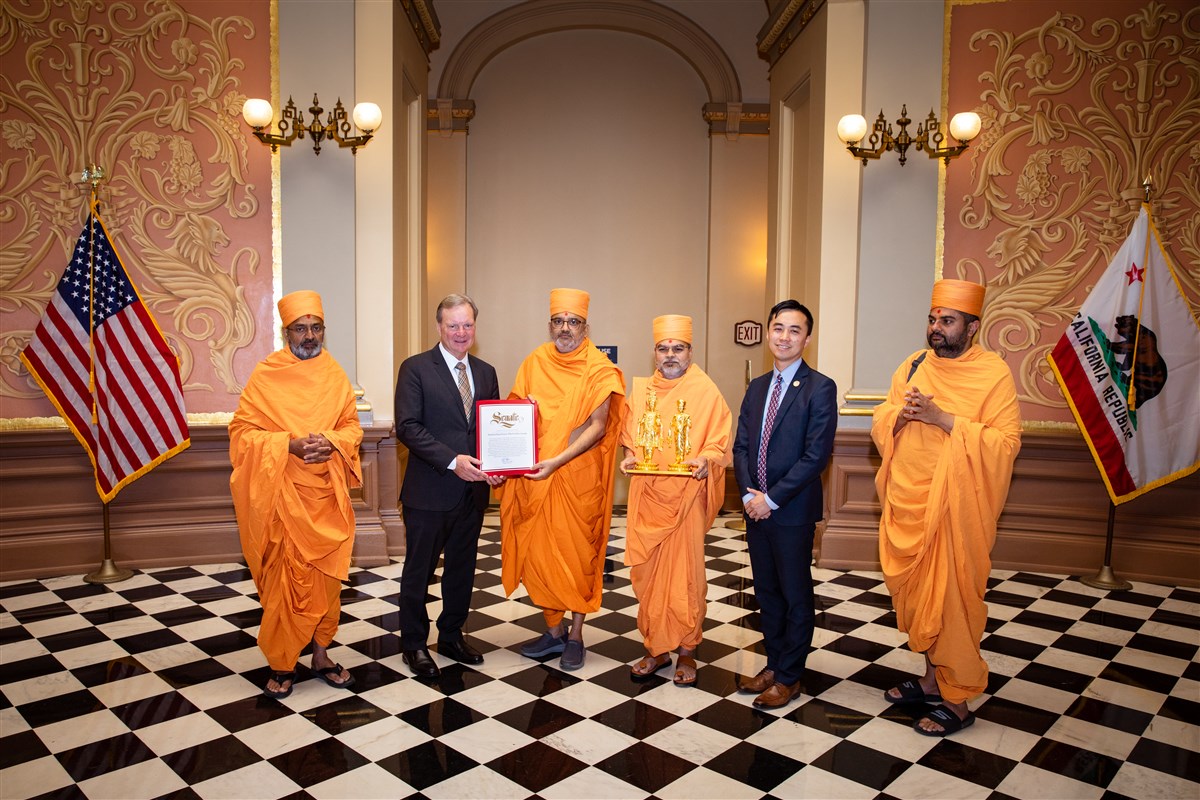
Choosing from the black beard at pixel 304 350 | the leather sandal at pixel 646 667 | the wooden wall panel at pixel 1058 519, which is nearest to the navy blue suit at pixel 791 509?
the leather sandal at pixel 646 667

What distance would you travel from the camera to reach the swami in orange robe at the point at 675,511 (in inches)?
154

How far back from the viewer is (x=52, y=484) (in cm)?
573

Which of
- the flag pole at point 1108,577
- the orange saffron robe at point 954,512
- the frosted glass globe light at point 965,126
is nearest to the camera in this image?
the orange saffron robe at point 954,512

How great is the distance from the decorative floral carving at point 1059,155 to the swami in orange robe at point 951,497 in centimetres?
291

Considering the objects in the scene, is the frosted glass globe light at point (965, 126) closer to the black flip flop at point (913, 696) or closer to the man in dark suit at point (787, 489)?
the man in dark suit at point (787, 489)

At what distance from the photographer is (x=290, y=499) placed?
3.74 meters

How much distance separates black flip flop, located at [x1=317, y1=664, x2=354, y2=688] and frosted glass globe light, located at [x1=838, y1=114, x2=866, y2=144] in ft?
15.3

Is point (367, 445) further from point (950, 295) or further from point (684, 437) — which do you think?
point (950, 295)

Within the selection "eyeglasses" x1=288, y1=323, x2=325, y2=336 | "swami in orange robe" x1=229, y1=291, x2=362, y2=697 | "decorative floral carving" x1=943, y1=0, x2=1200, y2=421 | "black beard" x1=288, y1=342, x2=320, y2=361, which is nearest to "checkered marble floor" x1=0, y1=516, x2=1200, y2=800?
"swami in orange robe" x1=229, y1=291, x2=362, y2=697

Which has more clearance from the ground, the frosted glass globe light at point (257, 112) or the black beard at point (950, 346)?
the frosted glass globe light at point (257, 112)

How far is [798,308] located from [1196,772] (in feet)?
8.03

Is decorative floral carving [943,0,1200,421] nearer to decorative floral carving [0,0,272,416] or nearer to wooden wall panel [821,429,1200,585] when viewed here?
wooden wall panel [821,429,1200,585]

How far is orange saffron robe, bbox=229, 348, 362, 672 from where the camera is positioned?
3.72 metres

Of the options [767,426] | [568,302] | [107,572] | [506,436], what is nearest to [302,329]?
[506,436]
